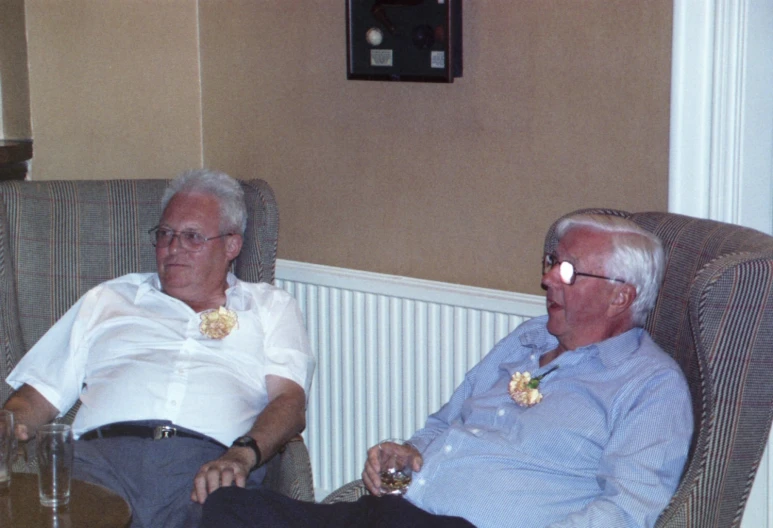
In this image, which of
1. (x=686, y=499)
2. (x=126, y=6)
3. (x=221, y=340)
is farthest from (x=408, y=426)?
(x=126, y=6)

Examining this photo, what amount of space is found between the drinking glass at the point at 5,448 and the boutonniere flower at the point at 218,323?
77cm

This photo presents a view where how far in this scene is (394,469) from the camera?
7.22ft

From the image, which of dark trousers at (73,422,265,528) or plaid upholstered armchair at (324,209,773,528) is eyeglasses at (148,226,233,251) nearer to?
dark trousers at (73,422,265,528)

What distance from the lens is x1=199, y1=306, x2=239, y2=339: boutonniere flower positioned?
8.96 feet

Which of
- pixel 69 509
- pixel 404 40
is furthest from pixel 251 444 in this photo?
pixel 404 40

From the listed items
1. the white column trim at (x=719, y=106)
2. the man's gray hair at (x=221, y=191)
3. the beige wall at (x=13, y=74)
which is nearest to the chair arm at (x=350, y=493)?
the man's gray hair at (x=221, y=191)

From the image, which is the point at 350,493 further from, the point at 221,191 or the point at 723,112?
the point at 723,112

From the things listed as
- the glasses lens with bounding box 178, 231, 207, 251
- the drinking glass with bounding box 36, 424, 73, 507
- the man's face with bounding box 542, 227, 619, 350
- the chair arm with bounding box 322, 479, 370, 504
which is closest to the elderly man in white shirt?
the glasses lens with bounding box 178, 231, 207, 251

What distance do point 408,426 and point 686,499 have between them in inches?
56.9

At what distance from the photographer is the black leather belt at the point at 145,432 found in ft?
8.43

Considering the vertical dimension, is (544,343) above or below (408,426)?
above

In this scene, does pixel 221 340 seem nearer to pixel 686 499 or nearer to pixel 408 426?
pixel 408 426

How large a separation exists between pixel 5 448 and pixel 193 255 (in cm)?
92

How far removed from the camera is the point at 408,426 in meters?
3.23
